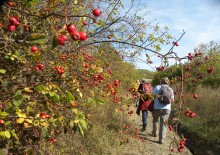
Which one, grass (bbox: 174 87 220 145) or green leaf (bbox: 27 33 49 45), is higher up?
green leaf (bbox: 27 33 49 45)

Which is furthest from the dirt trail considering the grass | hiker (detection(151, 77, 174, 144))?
the grass

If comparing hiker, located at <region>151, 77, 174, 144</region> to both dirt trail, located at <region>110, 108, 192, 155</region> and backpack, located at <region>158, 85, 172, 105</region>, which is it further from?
dirt trail, located at <region>110, 108, 192, 155</region>

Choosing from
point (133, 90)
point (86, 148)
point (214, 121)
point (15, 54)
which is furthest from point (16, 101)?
point (214, 121)

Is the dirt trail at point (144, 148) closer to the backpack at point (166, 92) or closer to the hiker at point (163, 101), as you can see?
the hiker at point (163, 101)

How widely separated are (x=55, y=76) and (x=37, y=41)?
4.33 ft

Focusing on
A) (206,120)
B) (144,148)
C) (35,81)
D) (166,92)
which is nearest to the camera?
(35,81)

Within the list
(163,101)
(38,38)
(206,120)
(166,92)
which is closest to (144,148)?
(163,101)

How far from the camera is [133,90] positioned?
345 cm

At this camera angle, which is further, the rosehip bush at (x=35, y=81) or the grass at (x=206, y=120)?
the grass at (x=206, y=120)

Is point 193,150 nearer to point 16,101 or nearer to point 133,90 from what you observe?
point 133,90

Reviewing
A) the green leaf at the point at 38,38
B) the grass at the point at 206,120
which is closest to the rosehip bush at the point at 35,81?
the green leaf at the point at 38,38

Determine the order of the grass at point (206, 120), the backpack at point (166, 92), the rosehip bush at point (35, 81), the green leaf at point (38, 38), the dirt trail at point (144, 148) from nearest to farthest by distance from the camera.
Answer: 1. the green leaf at point (38, 38)
2. the rosehip bush at point (35, 81)
3. the dirt trail at point (144, 148)
4. the backpack at point (166, 92)
5. the grass at point (206, 120)

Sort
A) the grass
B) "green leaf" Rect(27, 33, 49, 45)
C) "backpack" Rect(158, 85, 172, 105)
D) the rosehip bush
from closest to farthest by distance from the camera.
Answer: "green leaf" Rect(27, 33, 49, 45), the rosehip bush, "backpack" Rect(158, 85, 172, 105), the grass

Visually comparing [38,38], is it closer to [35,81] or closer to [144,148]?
[35,81]
